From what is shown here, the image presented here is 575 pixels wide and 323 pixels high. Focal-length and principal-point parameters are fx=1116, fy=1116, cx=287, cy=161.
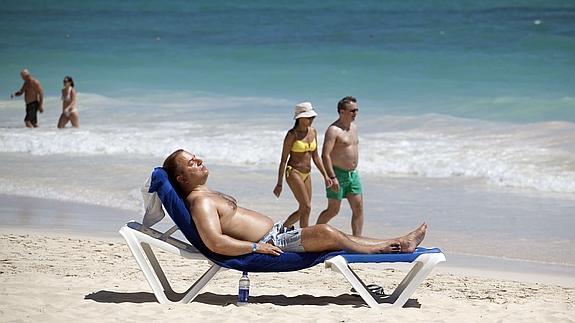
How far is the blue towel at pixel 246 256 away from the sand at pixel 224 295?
27 centimetres

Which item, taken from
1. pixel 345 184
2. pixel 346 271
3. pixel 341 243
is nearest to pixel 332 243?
pixel 341 243

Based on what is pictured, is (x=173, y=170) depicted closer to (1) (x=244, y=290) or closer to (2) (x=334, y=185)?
(1) (x=244, y=290)

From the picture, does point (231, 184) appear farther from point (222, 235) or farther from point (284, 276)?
point (222, 235)

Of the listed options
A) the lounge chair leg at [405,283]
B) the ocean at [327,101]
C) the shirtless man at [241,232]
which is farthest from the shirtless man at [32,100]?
the lounge chair leg at [405,283]

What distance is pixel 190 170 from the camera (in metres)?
6.57

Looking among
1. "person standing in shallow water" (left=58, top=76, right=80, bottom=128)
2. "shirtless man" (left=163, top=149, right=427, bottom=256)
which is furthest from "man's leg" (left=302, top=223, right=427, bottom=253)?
"person standing in shallow water" (left=58, top=76, right=80, bottom=128)

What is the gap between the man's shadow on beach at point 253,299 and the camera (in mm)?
6707

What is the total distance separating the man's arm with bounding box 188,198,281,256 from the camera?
6.34 m

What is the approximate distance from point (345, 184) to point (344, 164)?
0.53 feet

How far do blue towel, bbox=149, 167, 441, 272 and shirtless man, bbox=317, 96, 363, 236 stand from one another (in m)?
2.43

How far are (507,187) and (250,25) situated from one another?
2436 centimetres

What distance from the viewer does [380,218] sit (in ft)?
34.6

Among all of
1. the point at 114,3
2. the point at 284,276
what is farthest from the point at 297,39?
the point at 284,276

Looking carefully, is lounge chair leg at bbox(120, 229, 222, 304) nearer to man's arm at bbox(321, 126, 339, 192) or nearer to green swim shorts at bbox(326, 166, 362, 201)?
man's arm at bbox(321, 126, 339, 192)
